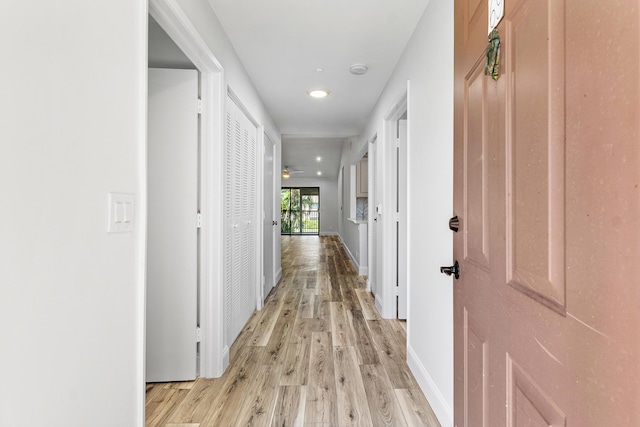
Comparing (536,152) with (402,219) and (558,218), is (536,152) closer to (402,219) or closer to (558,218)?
(558,218)

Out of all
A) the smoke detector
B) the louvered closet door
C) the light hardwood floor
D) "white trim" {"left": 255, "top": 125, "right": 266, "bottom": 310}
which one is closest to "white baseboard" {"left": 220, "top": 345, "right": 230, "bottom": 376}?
the light hardwood floor

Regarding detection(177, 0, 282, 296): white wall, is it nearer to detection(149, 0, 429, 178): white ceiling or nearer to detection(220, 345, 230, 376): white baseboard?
detection(149, 0, 429, 178): white ceiling

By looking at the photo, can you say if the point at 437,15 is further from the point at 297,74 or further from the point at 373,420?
the point at 373,420

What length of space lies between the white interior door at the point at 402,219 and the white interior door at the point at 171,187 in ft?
6.15

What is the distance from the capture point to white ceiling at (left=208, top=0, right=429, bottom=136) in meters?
1.85

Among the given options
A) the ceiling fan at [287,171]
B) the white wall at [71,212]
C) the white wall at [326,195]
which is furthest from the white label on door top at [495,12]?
the white wall at [326,195]

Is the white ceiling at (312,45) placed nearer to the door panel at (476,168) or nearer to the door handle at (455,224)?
the door panel at (476,168)

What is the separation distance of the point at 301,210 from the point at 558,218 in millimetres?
12195

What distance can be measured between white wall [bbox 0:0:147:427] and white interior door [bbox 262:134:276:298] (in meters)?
2.55

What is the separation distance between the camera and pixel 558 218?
0.55m

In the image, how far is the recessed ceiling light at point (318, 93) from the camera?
316 cm

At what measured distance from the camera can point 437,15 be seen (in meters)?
1.65

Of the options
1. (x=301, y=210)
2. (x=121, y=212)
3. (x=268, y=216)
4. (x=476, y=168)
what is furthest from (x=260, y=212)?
(x=301, y=210)

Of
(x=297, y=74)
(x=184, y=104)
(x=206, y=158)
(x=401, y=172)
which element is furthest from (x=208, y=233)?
(x=401, y=172)
